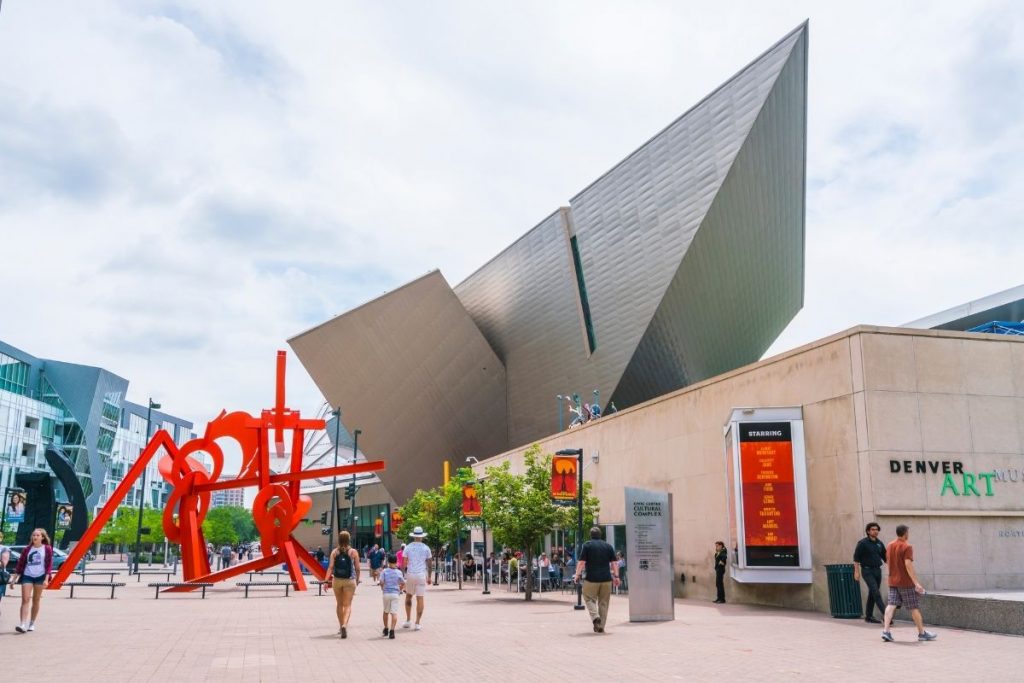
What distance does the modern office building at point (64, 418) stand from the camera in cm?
7212

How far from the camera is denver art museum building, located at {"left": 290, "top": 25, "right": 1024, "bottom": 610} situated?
1414cm

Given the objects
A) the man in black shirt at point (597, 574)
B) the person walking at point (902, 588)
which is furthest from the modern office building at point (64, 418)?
the person walking at point (902, 588)

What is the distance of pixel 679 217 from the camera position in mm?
32438

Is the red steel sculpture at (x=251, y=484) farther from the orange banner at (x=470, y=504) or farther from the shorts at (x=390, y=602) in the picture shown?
the shorts at (x=390, y=602)

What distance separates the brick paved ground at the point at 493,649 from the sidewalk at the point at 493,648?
0.06 feet

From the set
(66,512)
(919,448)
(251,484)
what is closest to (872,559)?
(919,448)

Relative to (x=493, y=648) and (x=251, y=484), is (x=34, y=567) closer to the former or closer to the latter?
(x=493, y=648)

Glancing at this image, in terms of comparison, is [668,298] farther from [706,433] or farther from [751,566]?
[751,566]

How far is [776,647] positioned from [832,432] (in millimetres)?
5532

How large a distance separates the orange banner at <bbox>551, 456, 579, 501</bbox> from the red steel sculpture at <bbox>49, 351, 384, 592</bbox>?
6.20 metres

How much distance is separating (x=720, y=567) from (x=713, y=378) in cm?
393

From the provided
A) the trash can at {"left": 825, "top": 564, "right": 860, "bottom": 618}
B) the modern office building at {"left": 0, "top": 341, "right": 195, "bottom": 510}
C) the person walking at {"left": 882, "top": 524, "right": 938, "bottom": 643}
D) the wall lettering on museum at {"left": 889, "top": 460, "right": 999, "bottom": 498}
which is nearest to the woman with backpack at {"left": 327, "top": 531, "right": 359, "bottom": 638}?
the person walking at {"left": 882, "top": 524, "right": 938, "bottom": 643}

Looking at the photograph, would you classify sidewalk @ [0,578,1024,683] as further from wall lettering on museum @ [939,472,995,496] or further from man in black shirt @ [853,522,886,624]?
wall lettering on museum @ [939,472,995,496]

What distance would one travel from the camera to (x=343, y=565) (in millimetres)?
11805
